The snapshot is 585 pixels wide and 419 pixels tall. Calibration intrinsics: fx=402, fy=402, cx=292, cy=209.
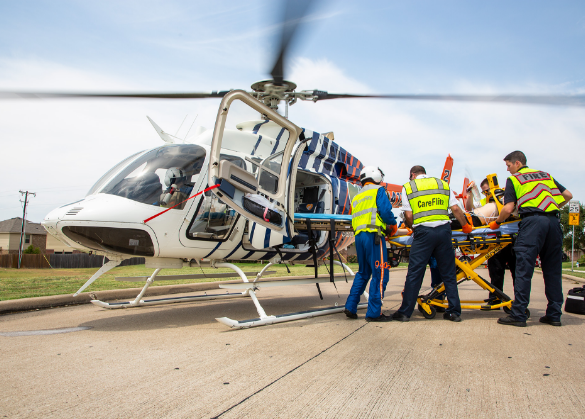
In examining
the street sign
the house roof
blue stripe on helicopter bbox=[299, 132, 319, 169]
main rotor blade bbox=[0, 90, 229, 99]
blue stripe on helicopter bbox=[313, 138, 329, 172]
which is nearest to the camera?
main rotor blade bbox=[0, 90, 229, 99]

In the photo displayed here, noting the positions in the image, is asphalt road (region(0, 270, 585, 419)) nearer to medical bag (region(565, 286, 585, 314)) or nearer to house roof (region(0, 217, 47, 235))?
medical bag (region(565, 286, 585, 314))

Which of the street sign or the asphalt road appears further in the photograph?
the street sign

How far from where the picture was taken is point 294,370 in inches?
114

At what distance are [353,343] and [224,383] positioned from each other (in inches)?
61.0

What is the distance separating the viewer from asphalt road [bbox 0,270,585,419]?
7.34ft

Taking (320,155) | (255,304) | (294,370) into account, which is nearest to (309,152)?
(320,155)

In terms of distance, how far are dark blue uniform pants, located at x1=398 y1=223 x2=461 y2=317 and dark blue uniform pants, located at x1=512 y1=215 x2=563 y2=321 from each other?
2.27 feet

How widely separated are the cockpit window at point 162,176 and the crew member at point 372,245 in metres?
2.18

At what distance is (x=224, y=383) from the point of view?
262 cm

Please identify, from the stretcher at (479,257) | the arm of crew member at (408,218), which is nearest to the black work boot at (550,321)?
the stretcher at (479,257)

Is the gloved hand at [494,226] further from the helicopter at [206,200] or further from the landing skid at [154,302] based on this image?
the landing skid at [154,302]

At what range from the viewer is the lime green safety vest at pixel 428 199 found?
4906mm

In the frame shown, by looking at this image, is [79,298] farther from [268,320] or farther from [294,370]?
[294,370]

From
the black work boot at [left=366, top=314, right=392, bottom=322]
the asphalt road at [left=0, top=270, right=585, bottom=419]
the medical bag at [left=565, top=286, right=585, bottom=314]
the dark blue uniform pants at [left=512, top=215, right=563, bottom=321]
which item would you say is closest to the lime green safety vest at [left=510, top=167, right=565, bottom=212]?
the dark blue uniform pants at [left=512, top=215, right=563, bottom=321]
